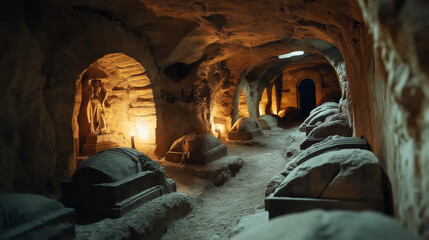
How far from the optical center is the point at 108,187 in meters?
3.50

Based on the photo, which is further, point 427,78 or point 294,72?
point 294,72

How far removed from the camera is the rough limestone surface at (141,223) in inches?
120

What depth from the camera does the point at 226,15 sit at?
5.48 metres

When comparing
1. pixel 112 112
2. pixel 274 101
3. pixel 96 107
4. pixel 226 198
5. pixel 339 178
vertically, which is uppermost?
pixel 274 101

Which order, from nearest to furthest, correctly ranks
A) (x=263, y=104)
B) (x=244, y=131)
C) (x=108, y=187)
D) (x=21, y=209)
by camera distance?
1. (x=21, y=209)
2. (x=108, y=187)
3. (x=244, y=131)
4. (x=263, y=104)

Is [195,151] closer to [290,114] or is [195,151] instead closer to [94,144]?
[94,144]

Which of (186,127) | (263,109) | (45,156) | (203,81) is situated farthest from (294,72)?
(45,156)

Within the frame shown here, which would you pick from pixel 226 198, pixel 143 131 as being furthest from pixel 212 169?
pixel 143 131

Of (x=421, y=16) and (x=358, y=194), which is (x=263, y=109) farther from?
(x=421, y=16)

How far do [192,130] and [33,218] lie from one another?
19.6 ft

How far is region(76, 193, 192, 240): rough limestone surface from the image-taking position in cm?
306

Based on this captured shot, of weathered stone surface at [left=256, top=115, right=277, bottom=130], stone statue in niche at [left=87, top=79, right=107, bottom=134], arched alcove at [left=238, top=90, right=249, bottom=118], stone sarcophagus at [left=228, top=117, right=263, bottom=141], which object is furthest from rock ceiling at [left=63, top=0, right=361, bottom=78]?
weathered stone surface at [left=256, top=115, right=277, bottom=130]

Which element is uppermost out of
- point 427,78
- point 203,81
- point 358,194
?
point 203,81

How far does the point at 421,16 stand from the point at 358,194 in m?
1.41
